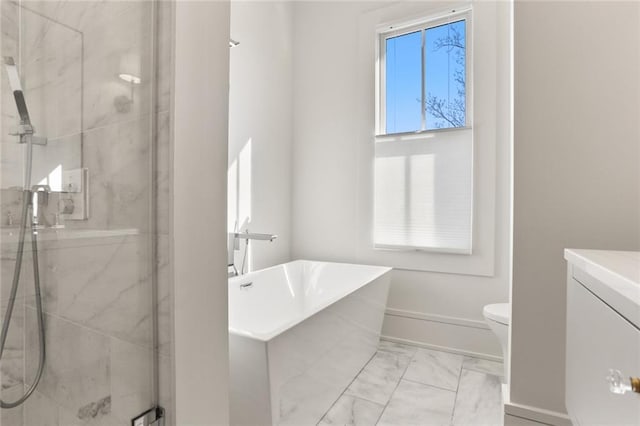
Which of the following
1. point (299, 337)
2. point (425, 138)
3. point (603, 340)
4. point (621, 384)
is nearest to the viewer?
point (621, 384)

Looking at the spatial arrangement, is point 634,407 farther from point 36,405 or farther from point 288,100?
point 288,100

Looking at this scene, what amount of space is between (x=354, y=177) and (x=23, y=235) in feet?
8.39

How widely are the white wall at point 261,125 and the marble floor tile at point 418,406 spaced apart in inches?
59.4

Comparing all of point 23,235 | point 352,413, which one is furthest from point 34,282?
point 352,413

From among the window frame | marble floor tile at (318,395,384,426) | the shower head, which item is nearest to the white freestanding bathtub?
marble floor tile at (318,395,384,426)

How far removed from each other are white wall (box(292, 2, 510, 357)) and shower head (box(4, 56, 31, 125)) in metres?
2.50

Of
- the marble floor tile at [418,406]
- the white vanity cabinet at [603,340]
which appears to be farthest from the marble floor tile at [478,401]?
the white vanity cabinet at [603,340]

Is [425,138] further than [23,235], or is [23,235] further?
[425,138]

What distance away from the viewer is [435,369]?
95.3 inches

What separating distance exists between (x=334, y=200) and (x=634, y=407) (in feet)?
9.31

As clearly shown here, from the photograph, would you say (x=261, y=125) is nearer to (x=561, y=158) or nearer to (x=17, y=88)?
(x=17, y=88)

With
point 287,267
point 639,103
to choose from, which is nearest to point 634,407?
point 639,103

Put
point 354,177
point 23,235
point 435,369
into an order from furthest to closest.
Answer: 1. point 354,177
2. point 435,369
3. point 23,235

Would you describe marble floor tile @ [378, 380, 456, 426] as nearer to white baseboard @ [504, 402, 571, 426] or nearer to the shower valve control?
white baseboard @ [504, 402, 571, 426]
